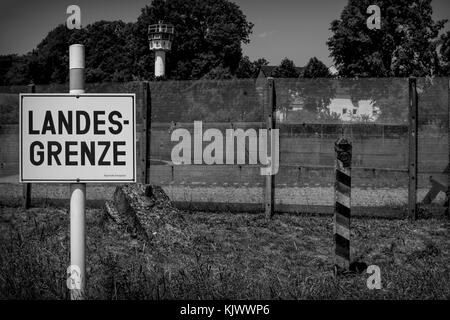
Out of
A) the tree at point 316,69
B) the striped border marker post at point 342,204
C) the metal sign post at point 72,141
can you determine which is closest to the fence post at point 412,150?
the striped border marker post at point 342,204

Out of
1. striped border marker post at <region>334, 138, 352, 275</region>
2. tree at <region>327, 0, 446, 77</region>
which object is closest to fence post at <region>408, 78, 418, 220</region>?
striped border marker post at <region>334, 138, 352, 275</region>

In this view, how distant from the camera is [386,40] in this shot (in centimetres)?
4444

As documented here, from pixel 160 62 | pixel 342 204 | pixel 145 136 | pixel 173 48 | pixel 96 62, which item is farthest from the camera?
pixel 160 62

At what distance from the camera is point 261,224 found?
850cm

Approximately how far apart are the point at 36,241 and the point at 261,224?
11.1ft

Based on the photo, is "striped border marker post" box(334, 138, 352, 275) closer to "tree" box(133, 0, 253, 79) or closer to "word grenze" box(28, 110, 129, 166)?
"word grenze" box(28, 110, 129, 166)

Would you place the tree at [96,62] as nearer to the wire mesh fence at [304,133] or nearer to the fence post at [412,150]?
the wire mesh fence at [304,133]

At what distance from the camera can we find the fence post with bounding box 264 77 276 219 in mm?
8820

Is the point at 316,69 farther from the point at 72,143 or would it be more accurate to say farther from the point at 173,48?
the point at 72,143

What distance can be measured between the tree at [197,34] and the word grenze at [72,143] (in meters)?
33.4

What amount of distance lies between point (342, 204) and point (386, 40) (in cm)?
4088

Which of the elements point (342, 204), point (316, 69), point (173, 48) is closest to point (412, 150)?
point (342, 204)

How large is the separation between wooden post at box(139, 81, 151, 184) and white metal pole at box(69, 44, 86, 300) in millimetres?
5095
